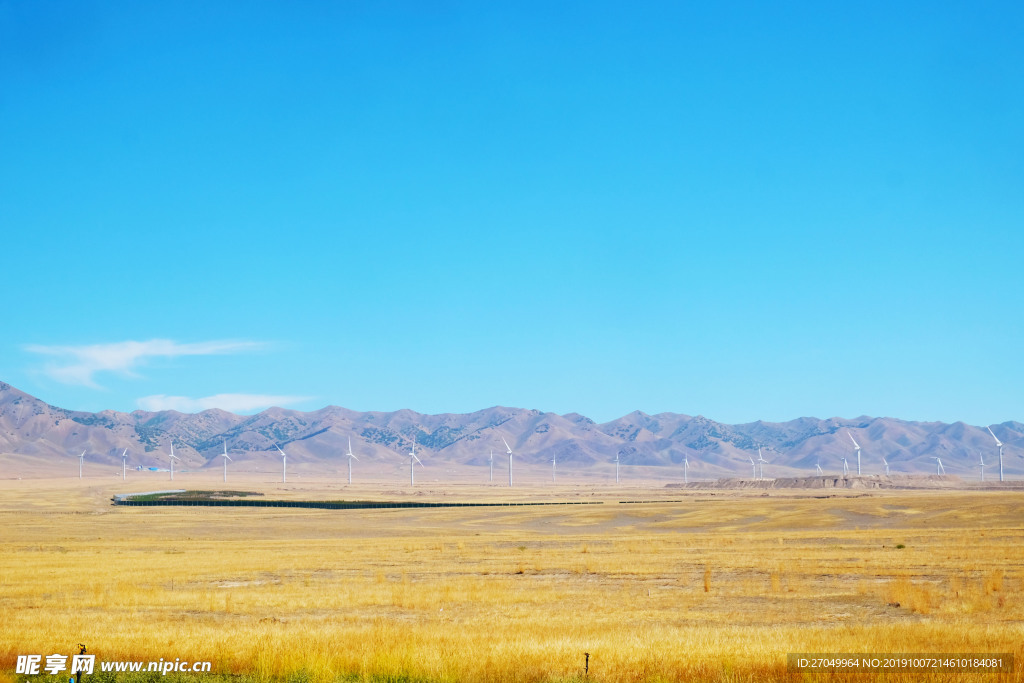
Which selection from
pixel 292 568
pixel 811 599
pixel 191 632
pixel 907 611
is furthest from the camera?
pixel 292 568

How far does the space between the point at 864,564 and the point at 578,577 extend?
1296cm

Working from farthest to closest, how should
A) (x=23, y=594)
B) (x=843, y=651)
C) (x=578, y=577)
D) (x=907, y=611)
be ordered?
(x=578, y=577)
(x=23, y=594)
(x=907, y=611)
(x=843, y=651)

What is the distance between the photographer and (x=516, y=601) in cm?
3188

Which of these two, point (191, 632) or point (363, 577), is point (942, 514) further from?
point (191, 632)

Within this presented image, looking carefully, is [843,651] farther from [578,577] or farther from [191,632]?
[578,577]

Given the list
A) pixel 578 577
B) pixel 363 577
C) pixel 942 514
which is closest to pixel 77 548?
pixel 363 577

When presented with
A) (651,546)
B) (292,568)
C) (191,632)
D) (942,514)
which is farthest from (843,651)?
(942,514)

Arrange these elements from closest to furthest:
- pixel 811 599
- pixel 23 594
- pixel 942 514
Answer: pixel 811 599 < pixel 23 594 < pixel 942 514

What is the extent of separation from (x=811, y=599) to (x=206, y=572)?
26389 mm

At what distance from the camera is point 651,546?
2084 inches

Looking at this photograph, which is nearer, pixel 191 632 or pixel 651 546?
pixel 191 632

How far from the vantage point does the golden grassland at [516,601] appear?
19734 mm

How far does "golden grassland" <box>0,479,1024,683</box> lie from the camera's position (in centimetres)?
1973

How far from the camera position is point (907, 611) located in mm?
28453
